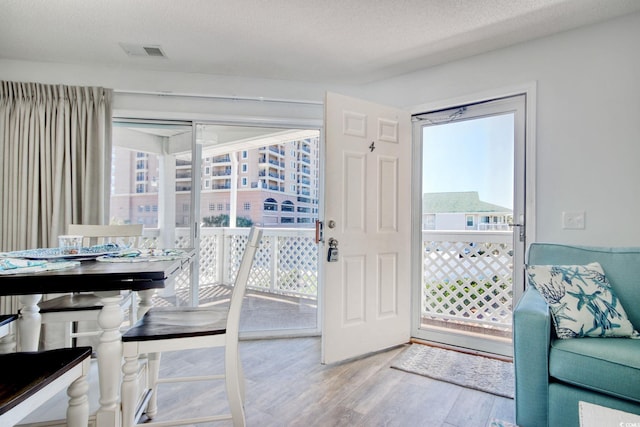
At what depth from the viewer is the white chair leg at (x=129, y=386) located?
1311 millimetres

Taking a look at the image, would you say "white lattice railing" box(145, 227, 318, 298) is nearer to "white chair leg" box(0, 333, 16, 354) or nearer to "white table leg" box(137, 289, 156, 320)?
"white table leg" box(137, 289, 156, 320)

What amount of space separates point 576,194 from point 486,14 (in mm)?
1312

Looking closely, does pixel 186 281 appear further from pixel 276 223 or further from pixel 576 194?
pixel 576 194

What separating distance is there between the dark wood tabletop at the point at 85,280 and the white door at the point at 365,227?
1331 millimetres

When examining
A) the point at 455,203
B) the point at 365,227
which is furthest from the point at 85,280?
the point at 455,203

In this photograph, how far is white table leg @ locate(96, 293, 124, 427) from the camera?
1.25 metres

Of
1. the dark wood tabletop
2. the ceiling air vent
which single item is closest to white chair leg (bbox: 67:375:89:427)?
the dark wood tabletop

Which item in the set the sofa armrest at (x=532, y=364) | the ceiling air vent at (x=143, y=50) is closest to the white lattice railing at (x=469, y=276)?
the sofa armrest at (x=532, y=364)

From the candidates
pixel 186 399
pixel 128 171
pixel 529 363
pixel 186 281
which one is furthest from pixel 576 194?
pixel 128 171

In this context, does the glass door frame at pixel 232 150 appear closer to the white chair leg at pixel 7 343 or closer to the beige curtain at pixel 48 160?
the beige curtain at pixel 48 160

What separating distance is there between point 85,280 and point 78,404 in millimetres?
437

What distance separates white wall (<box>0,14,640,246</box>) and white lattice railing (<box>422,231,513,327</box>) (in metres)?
0.80

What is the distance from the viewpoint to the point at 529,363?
1543mm

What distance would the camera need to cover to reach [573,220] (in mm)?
2219
